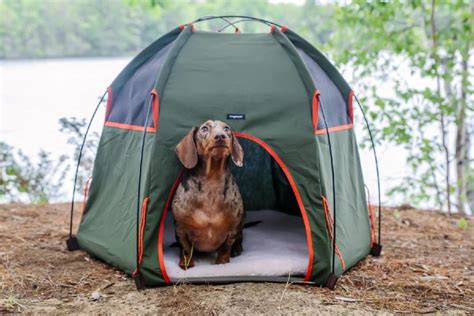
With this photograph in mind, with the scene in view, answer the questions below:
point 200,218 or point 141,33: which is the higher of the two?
point 141,33

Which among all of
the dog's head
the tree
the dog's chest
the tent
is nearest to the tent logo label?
the tent

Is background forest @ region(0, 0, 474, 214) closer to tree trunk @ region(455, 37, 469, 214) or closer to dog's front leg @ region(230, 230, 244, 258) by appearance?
tree trunk @ region(455, 37, 469, 214)

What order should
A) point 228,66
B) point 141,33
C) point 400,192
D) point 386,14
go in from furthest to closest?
point 141,33, point 400,192, point 386,14, point 228,66

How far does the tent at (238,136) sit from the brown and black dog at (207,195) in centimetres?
11

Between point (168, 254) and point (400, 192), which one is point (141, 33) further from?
point (168, 254)

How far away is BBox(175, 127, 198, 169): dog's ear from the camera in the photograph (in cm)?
427

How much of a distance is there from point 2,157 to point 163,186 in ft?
13.7

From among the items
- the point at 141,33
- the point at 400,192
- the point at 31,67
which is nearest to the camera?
the point at 400,192

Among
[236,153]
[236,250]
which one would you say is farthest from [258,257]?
[236,153]

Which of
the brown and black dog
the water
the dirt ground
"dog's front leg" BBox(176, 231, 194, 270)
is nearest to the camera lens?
the dirt ground

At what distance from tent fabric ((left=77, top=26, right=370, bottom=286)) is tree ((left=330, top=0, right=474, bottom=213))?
2.61 m

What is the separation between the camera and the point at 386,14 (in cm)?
735

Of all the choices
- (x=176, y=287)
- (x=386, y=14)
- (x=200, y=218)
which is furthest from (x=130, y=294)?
(x=386, y=14)

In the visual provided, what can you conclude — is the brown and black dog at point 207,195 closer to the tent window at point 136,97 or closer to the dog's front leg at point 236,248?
the dog's front leg at point 236,248
